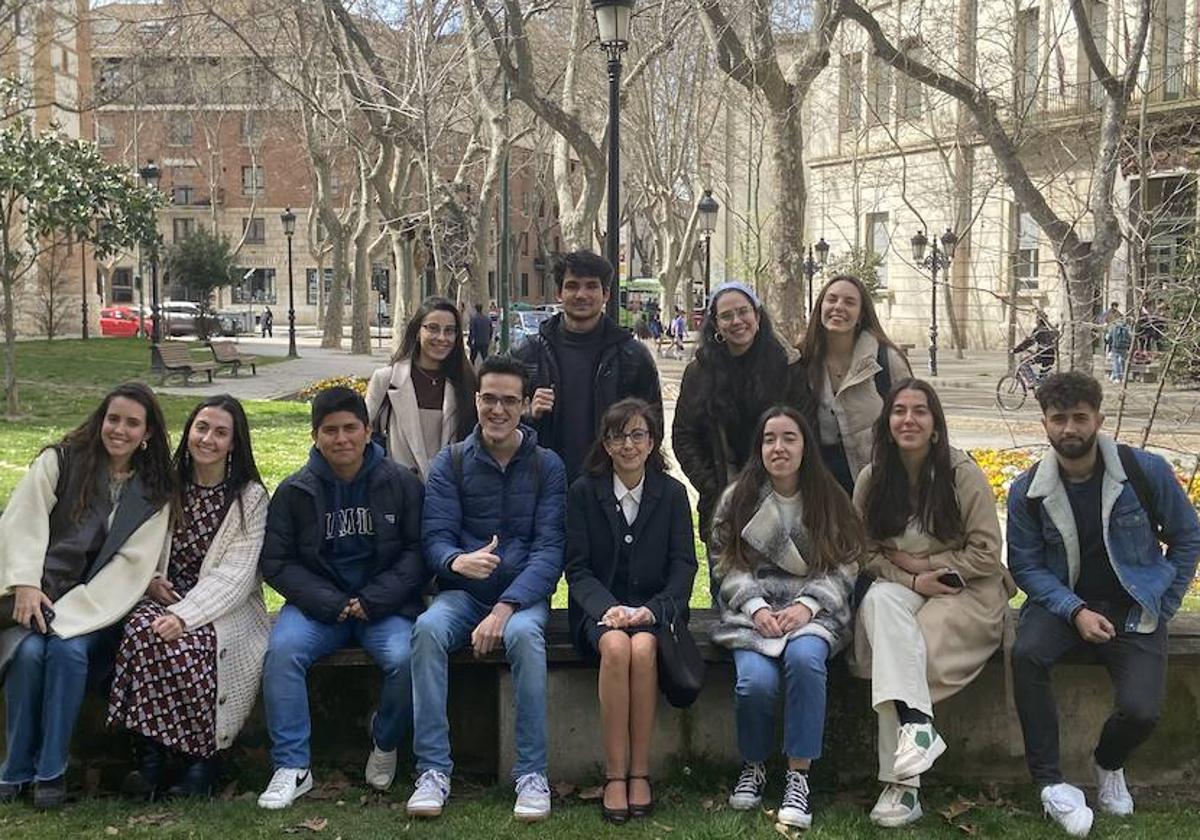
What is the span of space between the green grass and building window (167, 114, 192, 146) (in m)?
58.4

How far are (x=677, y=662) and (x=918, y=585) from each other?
97 cm

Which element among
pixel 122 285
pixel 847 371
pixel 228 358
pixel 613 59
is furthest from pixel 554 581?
pixel 122 285

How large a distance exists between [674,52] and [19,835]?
30.9m

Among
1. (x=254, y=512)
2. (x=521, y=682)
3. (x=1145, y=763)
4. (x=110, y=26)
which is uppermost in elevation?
(x=110, y=26)

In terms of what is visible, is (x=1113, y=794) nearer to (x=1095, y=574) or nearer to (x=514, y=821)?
(x=1095, y=574)

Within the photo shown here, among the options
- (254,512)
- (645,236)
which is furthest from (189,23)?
(645,236)

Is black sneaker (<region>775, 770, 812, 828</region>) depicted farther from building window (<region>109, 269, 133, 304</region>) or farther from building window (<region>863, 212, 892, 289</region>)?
building window (<region>109, 269, 133, 304</region>)

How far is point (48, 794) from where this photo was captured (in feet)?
14.2

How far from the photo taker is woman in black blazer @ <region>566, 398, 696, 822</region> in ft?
14.6

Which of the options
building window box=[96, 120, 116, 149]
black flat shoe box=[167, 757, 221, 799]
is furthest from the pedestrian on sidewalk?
building window box=[96, 120, 116, 149]

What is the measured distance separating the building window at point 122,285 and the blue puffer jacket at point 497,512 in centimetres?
6913

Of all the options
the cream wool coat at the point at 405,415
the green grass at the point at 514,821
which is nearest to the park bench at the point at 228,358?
the cream wool coat at the point at 405,415

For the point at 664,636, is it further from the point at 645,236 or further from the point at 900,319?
the point at 645,236

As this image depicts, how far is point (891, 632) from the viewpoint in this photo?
4.46 m
